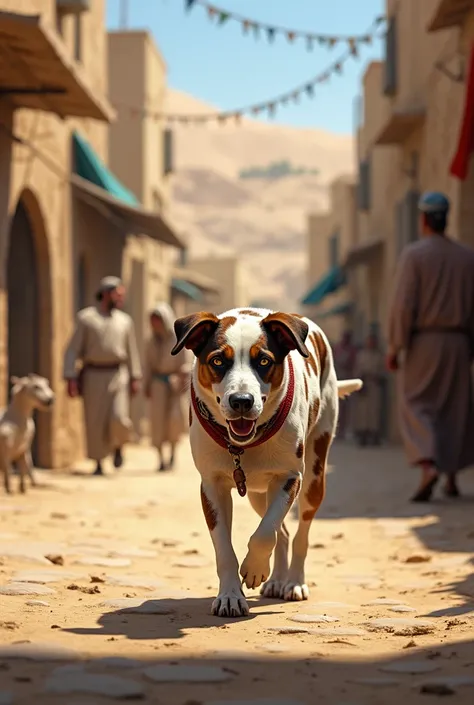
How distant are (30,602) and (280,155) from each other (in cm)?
16731

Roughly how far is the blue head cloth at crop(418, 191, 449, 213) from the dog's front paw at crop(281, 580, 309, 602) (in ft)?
15.2

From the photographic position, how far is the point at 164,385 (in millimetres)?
13992

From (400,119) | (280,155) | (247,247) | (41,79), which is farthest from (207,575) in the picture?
(280,155)

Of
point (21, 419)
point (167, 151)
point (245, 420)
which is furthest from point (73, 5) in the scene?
point (167, 151)

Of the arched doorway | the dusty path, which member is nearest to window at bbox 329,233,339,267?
the arched doorway

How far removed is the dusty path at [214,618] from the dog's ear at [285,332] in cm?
99

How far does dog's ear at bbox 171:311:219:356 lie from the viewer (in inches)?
179

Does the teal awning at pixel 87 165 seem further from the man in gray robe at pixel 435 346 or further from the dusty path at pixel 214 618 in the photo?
the dusty path at pixel 214 618

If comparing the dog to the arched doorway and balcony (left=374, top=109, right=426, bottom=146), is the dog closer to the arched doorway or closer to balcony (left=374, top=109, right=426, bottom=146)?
the arched doorway

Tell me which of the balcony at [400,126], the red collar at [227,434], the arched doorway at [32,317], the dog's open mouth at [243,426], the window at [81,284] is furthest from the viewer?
the balcony at [400,126]

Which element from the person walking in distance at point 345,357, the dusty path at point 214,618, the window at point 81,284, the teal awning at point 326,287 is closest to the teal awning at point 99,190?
the window at point 81,284

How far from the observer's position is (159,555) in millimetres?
6625

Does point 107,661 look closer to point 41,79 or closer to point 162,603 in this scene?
point 162,603

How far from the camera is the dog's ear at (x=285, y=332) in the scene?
4621mm
